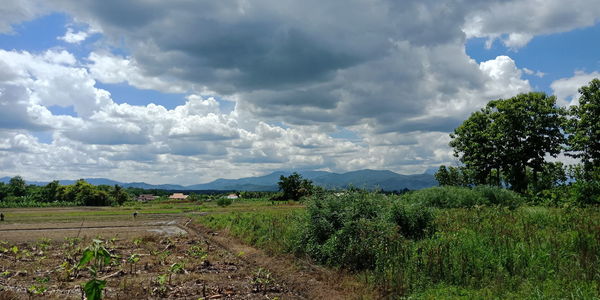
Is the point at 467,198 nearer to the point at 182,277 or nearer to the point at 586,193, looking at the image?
the point at 586,193

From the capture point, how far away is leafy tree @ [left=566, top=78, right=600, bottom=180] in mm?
33844

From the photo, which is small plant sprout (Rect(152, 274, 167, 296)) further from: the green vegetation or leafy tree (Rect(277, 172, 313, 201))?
leafy tree (Rect(277, 172, 313, 201))

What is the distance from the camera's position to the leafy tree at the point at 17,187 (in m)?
116

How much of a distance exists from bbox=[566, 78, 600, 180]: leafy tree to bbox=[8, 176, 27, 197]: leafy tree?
135542mm

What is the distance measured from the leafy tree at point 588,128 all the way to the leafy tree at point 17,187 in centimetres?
13554

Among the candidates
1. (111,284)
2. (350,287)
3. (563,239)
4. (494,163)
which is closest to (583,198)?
(563,239)

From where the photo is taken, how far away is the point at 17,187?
384 feet

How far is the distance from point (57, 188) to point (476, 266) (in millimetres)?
116409

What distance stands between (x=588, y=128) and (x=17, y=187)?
13842cm

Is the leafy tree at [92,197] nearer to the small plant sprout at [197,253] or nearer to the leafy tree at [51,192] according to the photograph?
the leafy tree at [51,192]

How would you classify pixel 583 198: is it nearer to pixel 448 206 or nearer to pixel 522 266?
pixel 448 206

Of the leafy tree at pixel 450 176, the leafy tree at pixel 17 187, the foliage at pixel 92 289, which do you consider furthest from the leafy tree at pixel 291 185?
the leafy tree at pixel 17 187

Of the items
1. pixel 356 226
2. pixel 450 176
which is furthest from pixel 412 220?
pixel 450 176

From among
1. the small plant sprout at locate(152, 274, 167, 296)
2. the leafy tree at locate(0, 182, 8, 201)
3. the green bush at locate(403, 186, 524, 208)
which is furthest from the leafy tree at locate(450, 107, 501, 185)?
the leafy tree at locate(0, 182, 8, 201)
